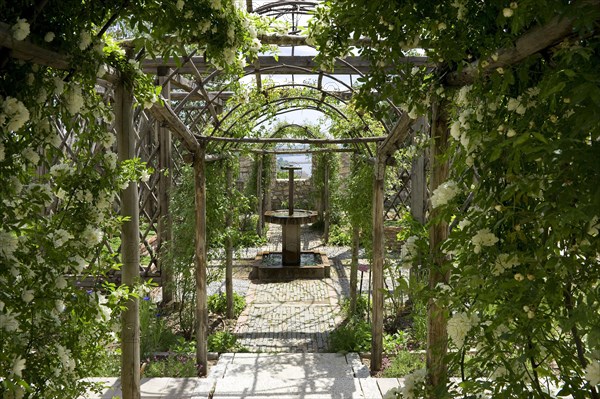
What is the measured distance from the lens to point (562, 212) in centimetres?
108

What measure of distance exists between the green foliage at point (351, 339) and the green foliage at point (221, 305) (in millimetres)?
1568

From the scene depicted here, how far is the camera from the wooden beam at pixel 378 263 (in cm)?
461

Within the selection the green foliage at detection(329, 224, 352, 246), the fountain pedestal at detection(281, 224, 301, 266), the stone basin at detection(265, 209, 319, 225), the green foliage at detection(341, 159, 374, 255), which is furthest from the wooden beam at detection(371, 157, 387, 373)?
the green foliage at detection(329, 224, 352, 246)

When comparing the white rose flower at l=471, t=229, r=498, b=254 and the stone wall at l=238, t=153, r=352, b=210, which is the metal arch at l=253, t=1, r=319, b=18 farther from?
the stone wall at l=238, t=153, r=352, b=210

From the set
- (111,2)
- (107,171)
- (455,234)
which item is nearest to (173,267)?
(107,171)

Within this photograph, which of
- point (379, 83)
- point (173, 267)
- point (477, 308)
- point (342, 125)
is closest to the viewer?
point (477, 308)

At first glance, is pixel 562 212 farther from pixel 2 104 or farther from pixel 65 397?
pixel 65 397

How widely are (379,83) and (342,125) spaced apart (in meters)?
4.49

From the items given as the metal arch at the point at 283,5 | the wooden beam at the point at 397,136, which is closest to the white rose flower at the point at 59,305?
the wooden beam at the point at 397,136

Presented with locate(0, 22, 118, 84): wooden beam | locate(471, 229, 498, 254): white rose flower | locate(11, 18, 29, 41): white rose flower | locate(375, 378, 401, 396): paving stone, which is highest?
locate(11, 18, 29, 41): white rose flower

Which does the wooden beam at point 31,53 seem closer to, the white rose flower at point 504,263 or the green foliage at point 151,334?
the white rose flower at point 504,263

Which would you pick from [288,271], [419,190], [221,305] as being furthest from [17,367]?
[288,271]

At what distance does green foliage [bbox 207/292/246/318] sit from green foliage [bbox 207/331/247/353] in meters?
1.03

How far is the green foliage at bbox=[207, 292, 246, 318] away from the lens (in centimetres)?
649
